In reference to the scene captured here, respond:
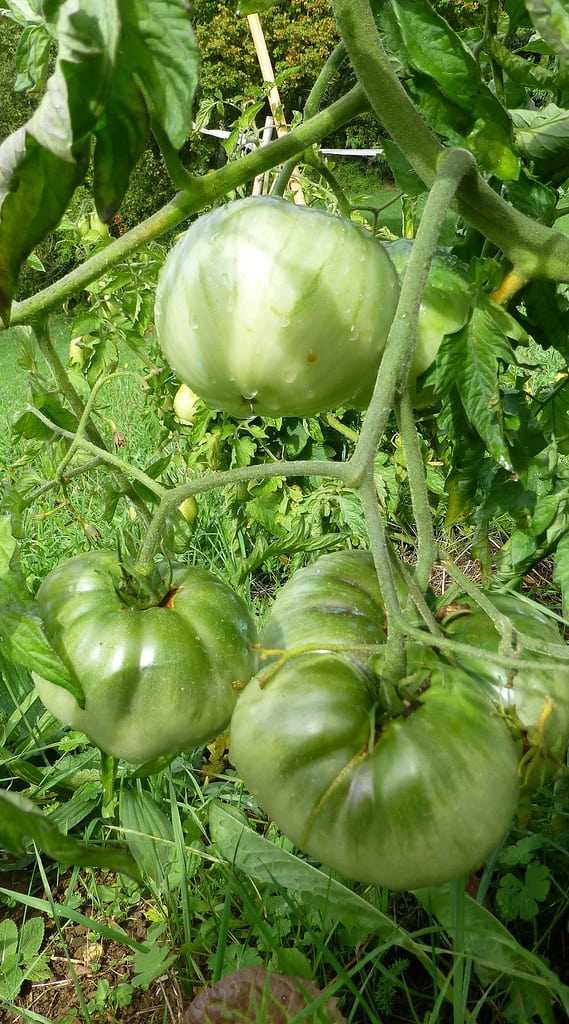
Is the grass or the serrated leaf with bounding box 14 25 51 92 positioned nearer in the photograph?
the serrated leaf with bounding box 14 25 51 92

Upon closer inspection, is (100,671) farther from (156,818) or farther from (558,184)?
(156,818)

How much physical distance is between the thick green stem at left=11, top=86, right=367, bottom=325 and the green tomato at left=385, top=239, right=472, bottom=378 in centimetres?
12

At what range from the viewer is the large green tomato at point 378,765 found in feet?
1.51

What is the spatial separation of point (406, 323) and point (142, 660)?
287 millimetres

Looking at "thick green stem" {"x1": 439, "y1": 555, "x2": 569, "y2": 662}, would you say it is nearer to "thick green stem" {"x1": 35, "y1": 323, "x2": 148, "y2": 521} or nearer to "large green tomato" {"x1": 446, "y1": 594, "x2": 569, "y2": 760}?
"large green tomato" {"x1": 446, "y1": 594, "x2": 569, "y2": 760}

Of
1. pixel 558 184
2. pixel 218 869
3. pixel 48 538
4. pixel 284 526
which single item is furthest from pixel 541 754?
pixel 48 538

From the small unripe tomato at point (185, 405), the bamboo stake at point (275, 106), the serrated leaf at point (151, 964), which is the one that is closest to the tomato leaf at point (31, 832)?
the serrated leaf at point (151, 964)

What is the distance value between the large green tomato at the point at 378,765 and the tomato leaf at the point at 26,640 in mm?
110

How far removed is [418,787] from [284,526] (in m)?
1.70

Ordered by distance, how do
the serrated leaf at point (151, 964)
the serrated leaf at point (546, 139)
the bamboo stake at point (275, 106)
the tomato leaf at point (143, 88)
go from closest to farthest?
the tomato leaf at point (143, 88) → the serrated leaf at point (546, 139) → the serrated leaf at point (151, 964) → the bamboo stake at point (275, 106)

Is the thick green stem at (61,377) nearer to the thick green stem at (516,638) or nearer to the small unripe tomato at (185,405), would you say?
the thick green stem at (516,638)

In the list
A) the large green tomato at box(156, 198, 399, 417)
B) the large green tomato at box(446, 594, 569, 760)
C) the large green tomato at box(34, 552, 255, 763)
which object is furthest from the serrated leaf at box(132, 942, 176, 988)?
the large green tomato at box(156, 198, 399, 417)

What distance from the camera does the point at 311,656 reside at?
515 mm

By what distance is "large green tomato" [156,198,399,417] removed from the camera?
530 millimetres
